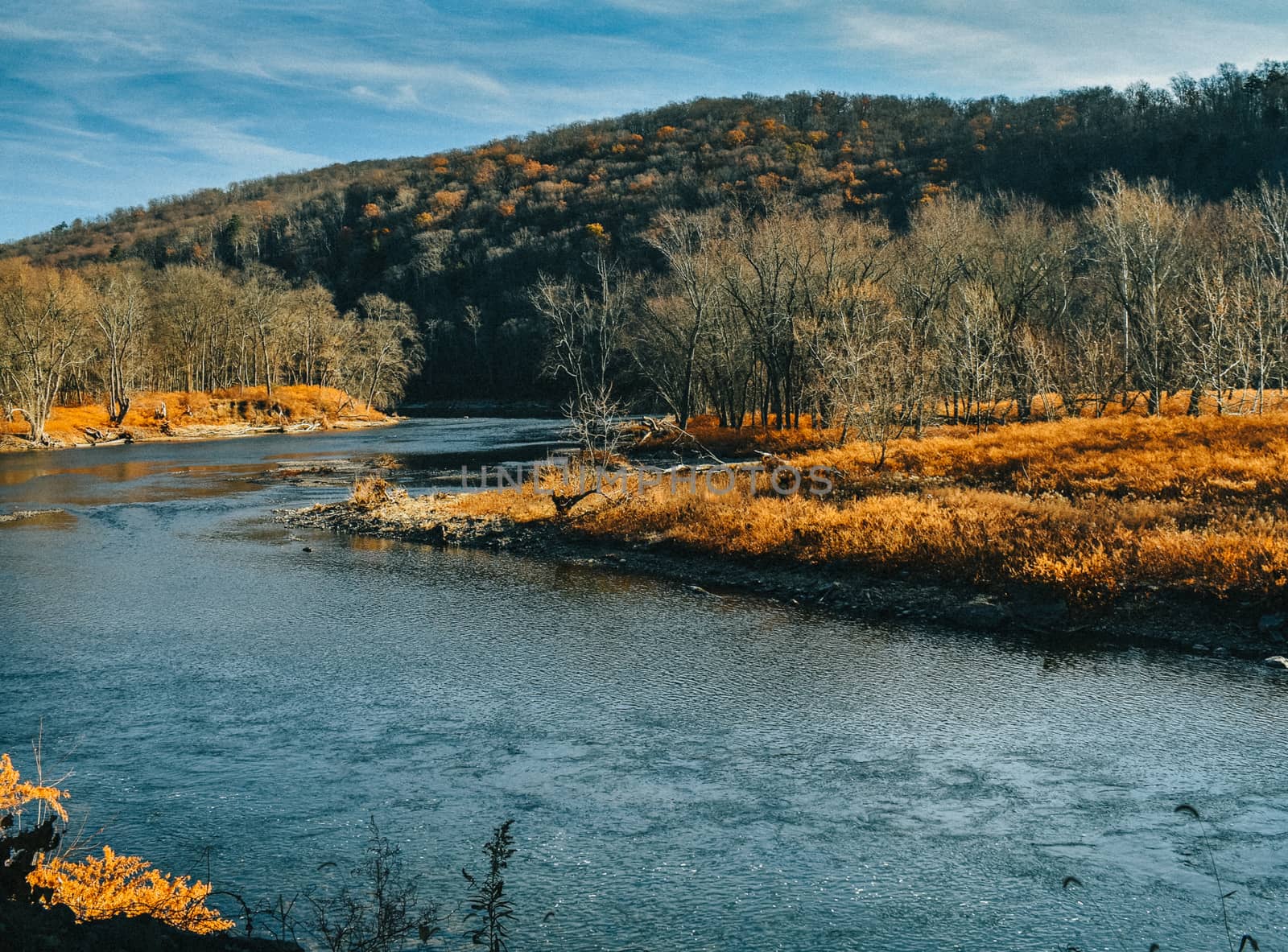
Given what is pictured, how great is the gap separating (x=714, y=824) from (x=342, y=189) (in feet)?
636

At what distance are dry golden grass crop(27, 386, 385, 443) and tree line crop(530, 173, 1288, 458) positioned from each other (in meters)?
37.0

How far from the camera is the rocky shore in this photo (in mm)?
14688

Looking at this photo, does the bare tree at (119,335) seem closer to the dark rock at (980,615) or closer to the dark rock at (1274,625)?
the dark rock at (980,615)

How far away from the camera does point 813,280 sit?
50.4 metres

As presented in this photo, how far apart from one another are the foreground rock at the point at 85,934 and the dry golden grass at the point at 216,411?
69084 millimetres

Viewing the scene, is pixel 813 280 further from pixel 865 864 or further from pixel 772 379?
pixel 865 864

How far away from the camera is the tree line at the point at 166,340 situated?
61.9 meters

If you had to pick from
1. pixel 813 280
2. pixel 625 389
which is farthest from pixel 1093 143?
pixel 813 280

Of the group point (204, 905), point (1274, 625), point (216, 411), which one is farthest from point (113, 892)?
point (216, 411)

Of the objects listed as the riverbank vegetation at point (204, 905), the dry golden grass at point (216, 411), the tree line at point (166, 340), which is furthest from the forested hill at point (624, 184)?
the riverbank vegetation at point (204, 905)

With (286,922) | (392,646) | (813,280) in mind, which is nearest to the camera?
(286,922)

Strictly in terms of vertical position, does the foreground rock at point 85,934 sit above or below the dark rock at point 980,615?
above

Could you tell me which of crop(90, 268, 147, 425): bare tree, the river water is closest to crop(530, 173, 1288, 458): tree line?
the river water

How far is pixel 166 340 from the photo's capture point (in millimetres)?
82250
